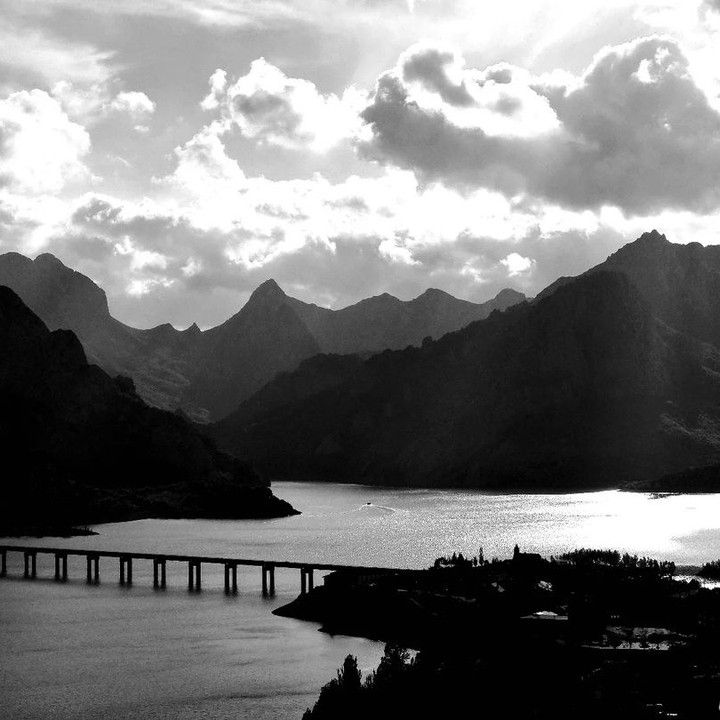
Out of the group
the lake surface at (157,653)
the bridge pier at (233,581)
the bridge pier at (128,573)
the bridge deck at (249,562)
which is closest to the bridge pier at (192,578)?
the bridge deck at (249,562)

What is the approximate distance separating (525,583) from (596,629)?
1717 cm

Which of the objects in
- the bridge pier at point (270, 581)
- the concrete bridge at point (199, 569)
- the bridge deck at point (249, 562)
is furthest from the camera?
the bridge pier at point (270, 581)

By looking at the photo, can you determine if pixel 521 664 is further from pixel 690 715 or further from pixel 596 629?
pixel 690 715

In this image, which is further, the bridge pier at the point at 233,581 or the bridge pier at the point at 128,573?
the bridge pier at the point at 128,573

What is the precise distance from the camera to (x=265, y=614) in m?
133

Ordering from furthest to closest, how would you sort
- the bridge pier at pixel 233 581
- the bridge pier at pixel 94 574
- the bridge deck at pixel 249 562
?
the bridge pier at pixel 94 574 < the bridge pier at pixel 233 581 < the bridge deck at pixel 249 562

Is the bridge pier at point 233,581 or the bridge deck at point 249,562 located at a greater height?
the bridge deck at point 249,562

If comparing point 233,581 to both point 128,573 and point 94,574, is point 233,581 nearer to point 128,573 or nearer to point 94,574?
point 128,573

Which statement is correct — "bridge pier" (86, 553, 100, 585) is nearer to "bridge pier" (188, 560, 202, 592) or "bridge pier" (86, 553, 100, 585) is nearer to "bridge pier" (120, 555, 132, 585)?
"bridge pier" (120, 555, 132, 585)

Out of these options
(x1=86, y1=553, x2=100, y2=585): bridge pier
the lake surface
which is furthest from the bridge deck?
the lake surface

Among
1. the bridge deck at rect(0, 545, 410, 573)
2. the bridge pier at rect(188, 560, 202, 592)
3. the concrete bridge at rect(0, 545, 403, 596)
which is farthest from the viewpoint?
the bridge pier at rect(188, 560, 202, 592)

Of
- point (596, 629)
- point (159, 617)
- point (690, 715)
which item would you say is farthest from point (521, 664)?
point (159, 617)

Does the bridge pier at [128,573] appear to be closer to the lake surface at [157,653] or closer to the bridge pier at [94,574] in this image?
the lake surface at [157,653]

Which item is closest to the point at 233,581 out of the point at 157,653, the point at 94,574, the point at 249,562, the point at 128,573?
the point at 249,562
